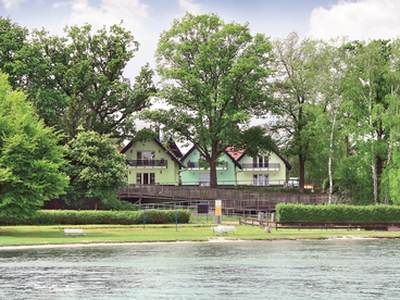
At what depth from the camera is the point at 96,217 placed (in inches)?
1647

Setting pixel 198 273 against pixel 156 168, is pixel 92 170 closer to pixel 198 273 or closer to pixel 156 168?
pixel 198 273

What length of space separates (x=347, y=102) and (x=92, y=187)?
2937 cm

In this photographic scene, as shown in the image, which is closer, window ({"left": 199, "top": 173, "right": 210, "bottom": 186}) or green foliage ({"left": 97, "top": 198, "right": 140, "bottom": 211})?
green foliage ({"left": 97, "top": 198, "right": 140, "bottom": 211})

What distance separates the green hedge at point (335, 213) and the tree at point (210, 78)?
18.7 m

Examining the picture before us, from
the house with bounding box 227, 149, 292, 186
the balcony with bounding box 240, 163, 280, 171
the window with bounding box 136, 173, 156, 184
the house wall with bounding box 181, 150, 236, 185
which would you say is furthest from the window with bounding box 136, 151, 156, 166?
the balcony with bounding box 240, 163, 280, 171

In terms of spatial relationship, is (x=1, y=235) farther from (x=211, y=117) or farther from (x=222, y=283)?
(x=211, y=117)

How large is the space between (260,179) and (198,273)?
66.8 meters

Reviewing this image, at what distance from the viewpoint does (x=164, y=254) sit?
81.9ft

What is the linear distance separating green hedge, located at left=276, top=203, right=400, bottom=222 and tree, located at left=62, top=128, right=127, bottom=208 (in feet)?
52.9

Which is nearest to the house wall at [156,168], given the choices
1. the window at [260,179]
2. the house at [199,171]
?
the house at [199,171]

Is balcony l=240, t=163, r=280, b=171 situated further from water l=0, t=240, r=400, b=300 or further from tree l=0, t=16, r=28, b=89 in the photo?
water l=0, t=240, r=400, b=300

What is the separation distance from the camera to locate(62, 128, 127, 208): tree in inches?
1817

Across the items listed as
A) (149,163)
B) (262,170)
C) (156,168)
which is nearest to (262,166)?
(262,170)

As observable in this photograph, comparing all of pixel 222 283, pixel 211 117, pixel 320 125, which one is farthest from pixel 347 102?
pixel 222 283
